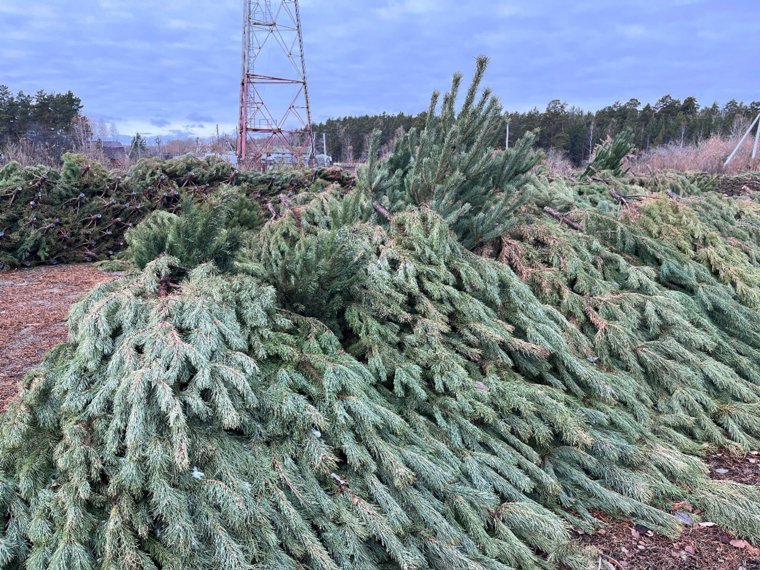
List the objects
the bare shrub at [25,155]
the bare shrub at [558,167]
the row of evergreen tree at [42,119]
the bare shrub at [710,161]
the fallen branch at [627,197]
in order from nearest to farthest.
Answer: the fallen branch at [627,197] < the bare shrub at [558,167] < the bare shrub at [25,155] < the bare shrub at [710,161] < the row of evergreen tree at [42,119]

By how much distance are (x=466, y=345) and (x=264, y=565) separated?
156cm

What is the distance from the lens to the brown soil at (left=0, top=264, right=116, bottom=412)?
3088 millimetres

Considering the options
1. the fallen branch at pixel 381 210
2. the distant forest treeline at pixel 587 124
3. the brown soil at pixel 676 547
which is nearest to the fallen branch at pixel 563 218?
the fallen branch at pixel 381 210

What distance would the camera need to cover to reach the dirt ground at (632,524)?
220cm

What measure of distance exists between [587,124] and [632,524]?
129 feet

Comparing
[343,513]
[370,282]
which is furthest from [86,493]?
[370,282]

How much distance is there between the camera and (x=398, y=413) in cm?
243

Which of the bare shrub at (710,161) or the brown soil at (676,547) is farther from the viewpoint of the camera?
the bare shrub at (710,161)

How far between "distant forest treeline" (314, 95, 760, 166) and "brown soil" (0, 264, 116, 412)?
91.1ft

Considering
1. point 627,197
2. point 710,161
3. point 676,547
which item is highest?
point 710,161

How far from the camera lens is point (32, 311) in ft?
13.7

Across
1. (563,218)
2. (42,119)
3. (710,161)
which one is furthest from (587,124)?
(563,218)

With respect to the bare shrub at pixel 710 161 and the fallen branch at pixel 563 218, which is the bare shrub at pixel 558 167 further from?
the bare shrub at pixel 710 161

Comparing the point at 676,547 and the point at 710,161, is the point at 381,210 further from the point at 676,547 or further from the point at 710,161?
the point at 710,161
